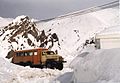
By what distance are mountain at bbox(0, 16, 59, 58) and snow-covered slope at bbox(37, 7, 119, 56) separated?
5.18 meters

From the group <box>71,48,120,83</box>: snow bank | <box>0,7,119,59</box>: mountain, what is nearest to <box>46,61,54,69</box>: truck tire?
<box>71,48,120,83</box>: snow bank

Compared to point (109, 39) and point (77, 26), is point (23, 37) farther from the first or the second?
point (109, 39)

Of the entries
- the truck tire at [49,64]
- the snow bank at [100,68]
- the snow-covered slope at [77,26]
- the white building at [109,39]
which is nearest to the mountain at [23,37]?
the snow-covered slope at [77,26]

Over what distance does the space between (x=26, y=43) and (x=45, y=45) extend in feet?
13.0

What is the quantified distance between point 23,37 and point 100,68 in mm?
52092

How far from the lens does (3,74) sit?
24.9 meters

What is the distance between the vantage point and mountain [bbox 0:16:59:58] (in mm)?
62375

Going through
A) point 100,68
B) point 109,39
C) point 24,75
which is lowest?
point 24,75

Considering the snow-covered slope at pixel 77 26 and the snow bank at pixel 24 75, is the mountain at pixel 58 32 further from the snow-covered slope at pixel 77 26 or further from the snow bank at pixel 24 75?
the snow bank at pixel 24 75

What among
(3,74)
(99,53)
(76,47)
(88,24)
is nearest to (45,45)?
(76,47)

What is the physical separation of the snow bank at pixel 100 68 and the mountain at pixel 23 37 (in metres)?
47.5

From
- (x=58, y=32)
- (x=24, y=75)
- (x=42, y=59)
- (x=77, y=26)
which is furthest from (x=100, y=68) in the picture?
(x=77, y=26)

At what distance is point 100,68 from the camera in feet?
41.1

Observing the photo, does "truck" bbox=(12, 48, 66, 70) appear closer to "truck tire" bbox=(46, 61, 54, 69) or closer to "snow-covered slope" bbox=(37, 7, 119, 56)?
"truck tire" bbox=(46, 61, 54, 69)
